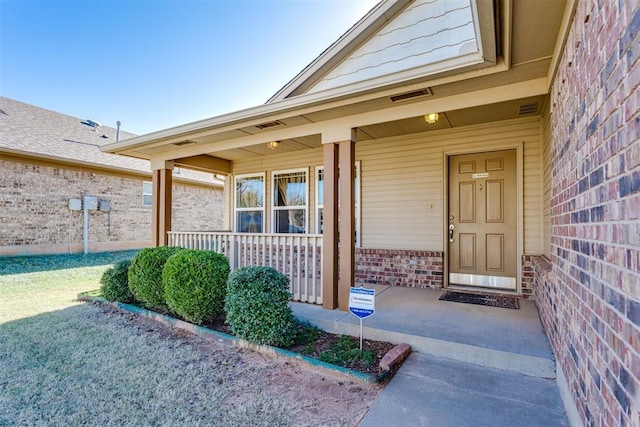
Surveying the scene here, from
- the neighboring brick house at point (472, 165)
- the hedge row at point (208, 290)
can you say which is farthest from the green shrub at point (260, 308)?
the neighboring brick house at point (472, 165)

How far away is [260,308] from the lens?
3354 mm

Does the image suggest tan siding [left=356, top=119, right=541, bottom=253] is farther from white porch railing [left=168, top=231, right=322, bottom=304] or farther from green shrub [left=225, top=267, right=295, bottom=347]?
green shrub [left=225, top=267, right=295, bottom=347]

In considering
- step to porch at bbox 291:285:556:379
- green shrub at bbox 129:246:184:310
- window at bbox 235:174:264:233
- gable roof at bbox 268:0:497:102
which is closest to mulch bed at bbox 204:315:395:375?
step to porch at bbox 291:285:556:379

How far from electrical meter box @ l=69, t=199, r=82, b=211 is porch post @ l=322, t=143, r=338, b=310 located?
10.6 meters

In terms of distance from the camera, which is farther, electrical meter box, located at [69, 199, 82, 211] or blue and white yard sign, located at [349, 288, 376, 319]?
electrical meter box, located at [69, 199, 82, 211]

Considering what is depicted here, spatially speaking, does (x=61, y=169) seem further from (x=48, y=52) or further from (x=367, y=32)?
(x=367, y=32)

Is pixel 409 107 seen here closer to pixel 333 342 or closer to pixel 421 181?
pixel 421 181

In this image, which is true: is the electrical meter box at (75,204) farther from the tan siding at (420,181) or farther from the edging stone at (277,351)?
the tan siding at (420,181)

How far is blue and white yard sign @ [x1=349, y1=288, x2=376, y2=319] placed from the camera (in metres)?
3.11

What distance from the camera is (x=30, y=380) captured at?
2756 mm

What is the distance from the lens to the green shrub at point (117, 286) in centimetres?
505

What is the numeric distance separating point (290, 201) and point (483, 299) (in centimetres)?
404

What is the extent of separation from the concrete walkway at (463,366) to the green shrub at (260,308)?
652 millimetres

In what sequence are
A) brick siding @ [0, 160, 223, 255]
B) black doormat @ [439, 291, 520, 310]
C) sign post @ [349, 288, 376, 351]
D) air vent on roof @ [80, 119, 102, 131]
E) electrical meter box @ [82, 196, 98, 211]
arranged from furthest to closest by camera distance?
1. air vent on roof @ [80, 119, 102, 131]
2. electrical meter box @ [82, 196, 98, 211]
3. brick siding @ [0, 160, 223, 255]
4. black doormat @ [439, 291, 520, 310]
5. sign post @ [349, 288, 376, 351]
